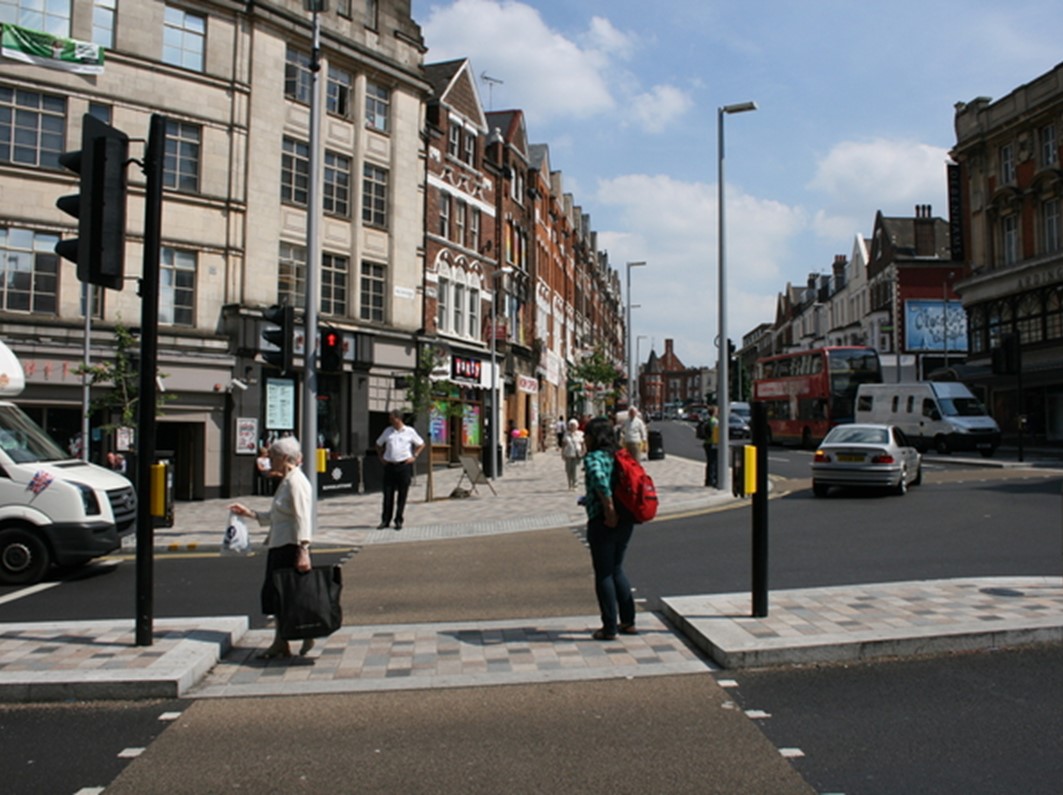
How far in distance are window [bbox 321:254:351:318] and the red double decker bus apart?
67.9 ft

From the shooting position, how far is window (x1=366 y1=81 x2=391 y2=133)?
25.9 m

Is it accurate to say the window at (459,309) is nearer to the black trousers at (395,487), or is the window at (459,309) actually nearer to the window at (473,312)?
the window at (473,312)

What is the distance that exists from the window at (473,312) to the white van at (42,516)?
22545 mm

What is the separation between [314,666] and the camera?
6.02 meters

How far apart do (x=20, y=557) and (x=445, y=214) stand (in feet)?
72.3

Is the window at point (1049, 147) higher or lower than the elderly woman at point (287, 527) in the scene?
higher

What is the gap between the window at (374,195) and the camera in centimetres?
2581

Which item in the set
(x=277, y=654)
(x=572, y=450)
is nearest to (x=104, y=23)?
(x=572, y=450)

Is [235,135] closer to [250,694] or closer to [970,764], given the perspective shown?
[250,694]

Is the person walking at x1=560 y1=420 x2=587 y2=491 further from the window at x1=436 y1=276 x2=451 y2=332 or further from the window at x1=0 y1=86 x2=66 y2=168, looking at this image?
the window at x1=0 y1=86 x2=66 y2=168

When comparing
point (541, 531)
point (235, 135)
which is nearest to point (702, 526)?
point (541, 531)

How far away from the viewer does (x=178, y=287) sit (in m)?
21.4

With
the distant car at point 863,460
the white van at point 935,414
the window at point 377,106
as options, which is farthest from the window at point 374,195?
the white van at point 935,414

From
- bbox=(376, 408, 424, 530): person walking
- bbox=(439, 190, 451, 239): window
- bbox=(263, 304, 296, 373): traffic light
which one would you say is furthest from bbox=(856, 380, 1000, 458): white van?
bbox=(263, 304, 296, 373): traffic light
